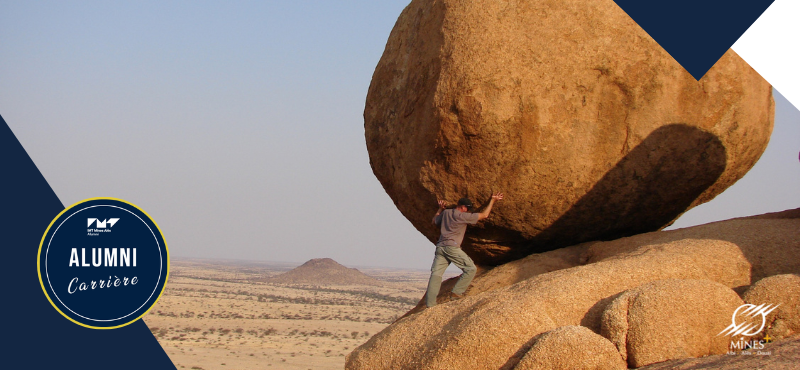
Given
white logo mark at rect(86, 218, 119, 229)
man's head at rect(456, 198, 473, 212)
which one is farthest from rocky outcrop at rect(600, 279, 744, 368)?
white logo mark at rect(86, 218, 119, 229)

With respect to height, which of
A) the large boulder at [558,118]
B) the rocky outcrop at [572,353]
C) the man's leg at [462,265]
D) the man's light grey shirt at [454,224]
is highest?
the large boulder at [558,118]

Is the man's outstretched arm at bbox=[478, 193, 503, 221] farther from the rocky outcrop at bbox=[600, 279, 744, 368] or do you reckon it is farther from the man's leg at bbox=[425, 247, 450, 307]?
the rocky outcrop at bbox=[600, 279, 744, 368]

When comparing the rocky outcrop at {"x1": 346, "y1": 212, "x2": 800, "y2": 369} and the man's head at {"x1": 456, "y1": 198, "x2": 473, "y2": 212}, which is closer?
the rocky outcrop at {"x1": 346, "y1": 212, "x2": 800, "y2": 369}

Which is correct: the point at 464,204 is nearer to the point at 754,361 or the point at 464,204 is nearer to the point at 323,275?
the point at 754,361

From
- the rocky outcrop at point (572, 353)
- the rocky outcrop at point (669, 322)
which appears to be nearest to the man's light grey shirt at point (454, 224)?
the rocky outcrop at point (669, 322)

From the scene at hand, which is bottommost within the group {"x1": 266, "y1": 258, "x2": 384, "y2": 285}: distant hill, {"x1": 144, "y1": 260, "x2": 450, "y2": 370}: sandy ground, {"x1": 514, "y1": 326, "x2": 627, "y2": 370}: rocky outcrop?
{"x1": 144, "y1": 260, "x2": 450, "y2": 370}: sandy ground

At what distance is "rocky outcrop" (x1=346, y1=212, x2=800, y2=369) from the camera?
4.98m

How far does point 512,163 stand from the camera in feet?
23.4

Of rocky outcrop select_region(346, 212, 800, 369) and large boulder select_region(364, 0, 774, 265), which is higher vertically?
large boulder select_region(364, 0, 774, 265)

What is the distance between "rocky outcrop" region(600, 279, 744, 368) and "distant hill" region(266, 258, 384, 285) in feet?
187

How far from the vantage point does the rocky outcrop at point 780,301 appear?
4.76 m

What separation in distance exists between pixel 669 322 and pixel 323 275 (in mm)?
60400

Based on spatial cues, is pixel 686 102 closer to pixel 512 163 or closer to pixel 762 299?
pixel 512 163

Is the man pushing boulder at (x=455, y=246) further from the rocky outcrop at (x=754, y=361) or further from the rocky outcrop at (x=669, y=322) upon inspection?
the rocky outcrop at (x=754, y=361)
